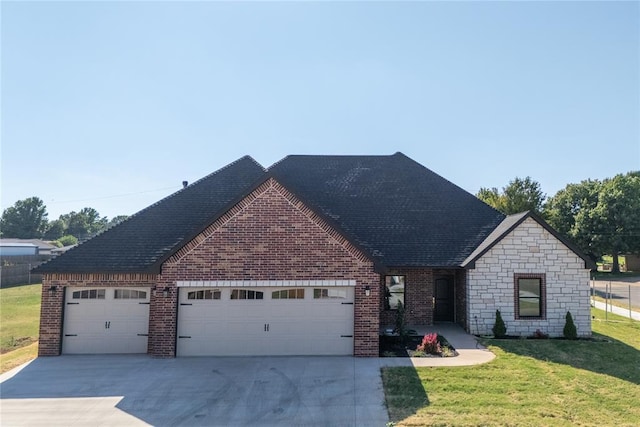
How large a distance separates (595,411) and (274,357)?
8.47 metres

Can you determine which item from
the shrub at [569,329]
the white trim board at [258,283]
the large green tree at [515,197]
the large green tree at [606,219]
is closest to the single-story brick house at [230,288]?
the white trim board at [258,283]

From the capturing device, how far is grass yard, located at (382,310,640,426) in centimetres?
780

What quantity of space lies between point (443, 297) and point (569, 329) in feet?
16.3

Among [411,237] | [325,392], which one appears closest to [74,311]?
[325,392]

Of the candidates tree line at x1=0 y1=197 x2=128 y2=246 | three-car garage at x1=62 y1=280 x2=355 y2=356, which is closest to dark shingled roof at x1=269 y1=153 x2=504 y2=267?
three-car garage at x1=62 y1=280 x2=355 y2=356

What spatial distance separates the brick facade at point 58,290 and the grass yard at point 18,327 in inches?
32.2

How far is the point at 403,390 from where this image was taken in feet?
29.8

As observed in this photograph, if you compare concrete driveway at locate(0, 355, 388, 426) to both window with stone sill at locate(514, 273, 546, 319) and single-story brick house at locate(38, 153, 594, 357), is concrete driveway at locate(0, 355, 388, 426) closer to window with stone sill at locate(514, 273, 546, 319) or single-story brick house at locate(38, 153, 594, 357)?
single-story brick house at locate(38, 153, 594, 357)

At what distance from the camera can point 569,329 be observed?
1407cm

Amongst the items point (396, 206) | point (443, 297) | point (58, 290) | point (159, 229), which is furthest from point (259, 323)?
point (396, 206)

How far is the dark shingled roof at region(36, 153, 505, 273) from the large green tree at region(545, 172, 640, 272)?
36846 millimetres

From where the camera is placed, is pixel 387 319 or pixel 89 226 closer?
pixel 387 319

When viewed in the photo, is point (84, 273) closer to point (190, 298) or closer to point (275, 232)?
point (190, 298)

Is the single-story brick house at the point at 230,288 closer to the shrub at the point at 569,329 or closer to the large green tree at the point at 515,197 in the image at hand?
the shrub at the point at 569,329
